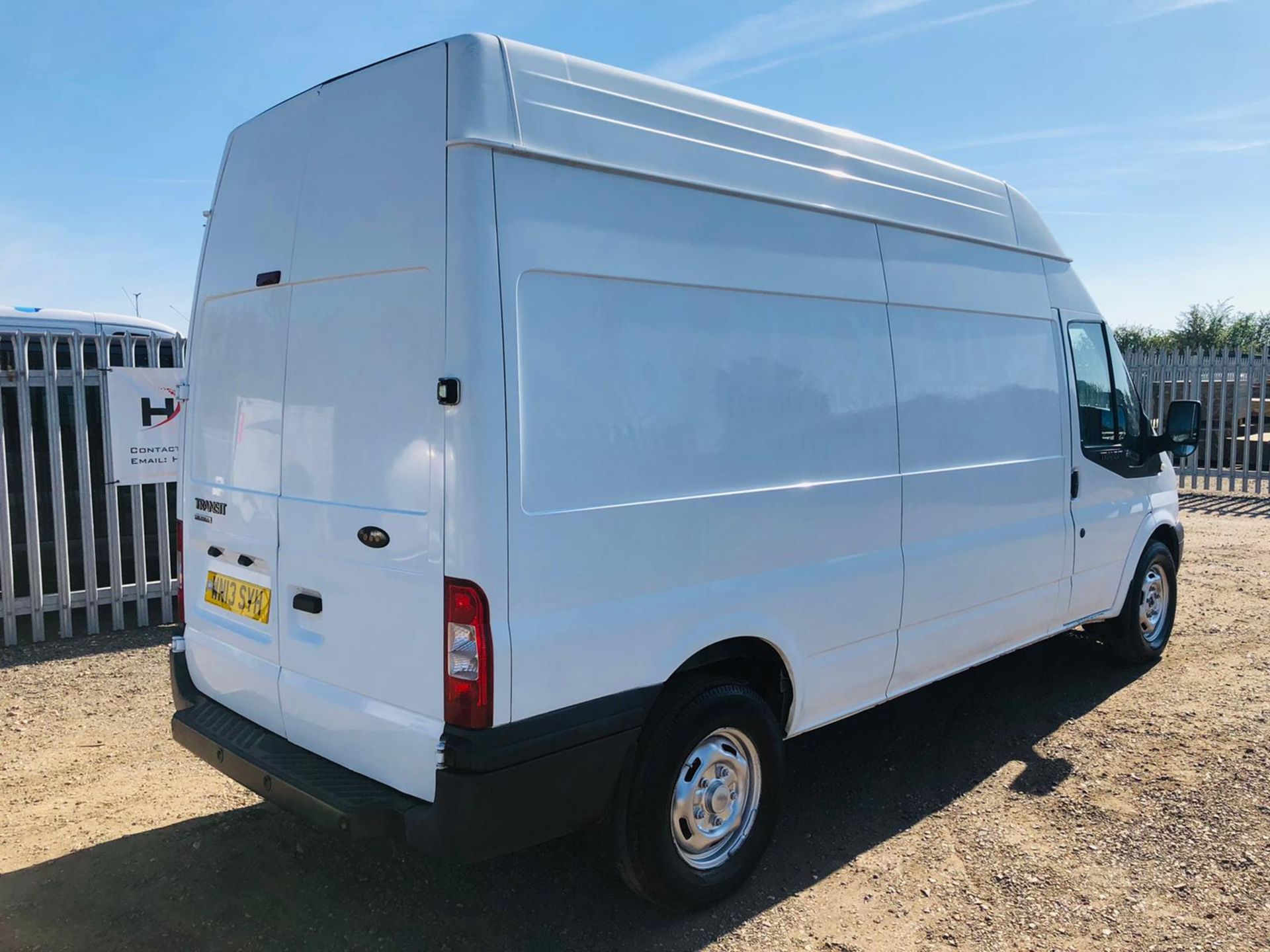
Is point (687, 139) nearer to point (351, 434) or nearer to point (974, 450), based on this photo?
point (351, 434)

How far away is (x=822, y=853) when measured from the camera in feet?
12.4

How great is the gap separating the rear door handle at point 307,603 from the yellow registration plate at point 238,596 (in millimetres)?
202

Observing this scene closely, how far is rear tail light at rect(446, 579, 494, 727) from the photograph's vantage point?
267cm

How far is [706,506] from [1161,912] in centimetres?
216

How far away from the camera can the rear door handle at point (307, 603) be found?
3.13 meters

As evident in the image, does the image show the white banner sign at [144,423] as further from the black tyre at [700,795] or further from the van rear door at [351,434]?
the black tyre at [700,795]

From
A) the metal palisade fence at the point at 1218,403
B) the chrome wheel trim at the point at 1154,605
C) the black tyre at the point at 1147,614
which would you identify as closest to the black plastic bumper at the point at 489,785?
the black tyre at the point at 1147,614

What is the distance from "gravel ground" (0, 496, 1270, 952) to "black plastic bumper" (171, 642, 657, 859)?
0.22m

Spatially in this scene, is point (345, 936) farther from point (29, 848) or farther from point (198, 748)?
point (29, 848)

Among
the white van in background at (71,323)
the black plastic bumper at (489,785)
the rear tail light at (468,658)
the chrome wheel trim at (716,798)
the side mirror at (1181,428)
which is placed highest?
the white van in background at (71,323)

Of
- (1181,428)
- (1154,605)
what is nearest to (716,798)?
(1181,428)

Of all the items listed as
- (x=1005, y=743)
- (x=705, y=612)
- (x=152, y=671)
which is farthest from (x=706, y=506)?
(x=152, y=671)

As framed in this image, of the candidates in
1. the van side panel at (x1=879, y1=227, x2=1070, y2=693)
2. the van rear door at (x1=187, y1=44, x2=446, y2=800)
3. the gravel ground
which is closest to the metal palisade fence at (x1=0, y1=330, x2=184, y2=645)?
the gravel ground

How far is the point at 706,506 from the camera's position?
3.22 m
